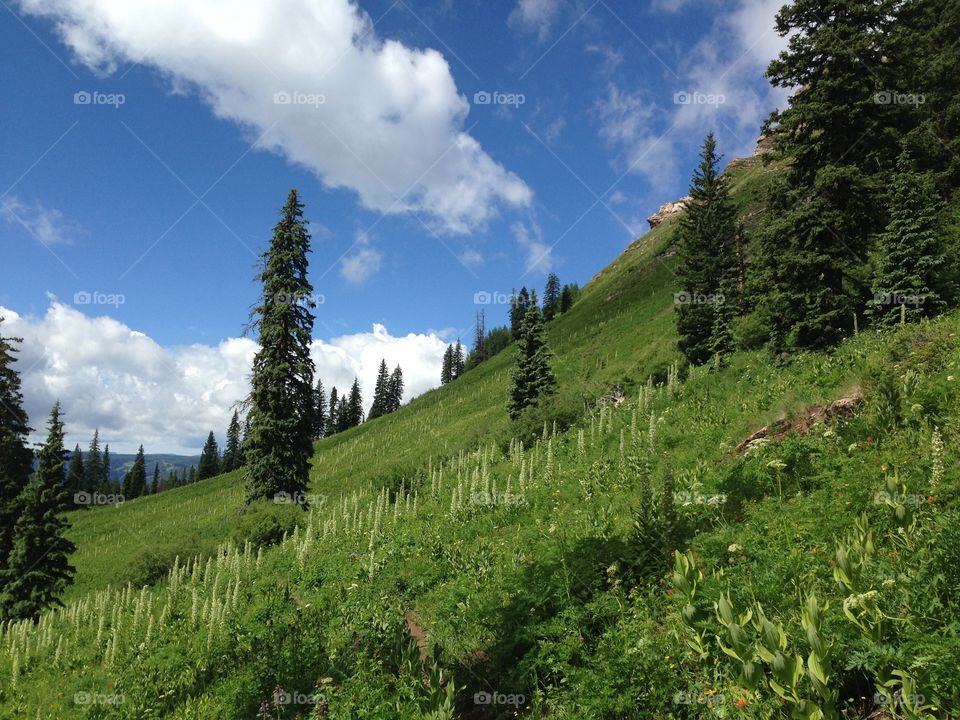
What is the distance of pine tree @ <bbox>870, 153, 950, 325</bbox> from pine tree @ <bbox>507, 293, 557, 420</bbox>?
1776 cm

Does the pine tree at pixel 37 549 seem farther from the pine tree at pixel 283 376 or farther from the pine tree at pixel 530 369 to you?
the pine tree at pixel 530 369

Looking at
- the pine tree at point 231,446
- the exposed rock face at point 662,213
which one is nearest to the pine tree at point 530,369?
the pine tree at point 231,446

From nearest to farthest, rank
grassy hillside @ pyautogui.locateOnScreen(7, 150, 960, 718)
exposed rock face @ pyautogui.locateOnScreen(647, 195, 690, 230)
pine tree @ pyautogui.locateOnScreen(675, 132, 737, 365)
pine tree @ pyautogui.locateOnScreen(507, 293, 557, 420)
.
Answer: grassy hillside @ pyautogui.locateOnScreen(7, 150, 960, 718) < pine tree @ pyautogui.locateOnScreen(675, 132, 737, 365) < pine tree @ pyautogui.locateOnScreen(507, 293, 557, 420) < exposed rock face @ pyautogui.locateOnScreen(647, 195, 690, 230)

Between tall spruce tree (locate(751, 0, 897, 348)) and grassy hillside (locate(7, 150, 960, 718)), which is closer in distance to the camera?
grassy hillside (locate(7, 150, 960, 718))

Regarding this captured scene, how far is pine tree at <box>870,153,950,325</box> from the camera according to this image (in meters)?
12.5

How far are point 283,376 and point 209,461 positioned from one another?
316 ft

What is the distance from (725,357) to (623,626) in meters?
17.1

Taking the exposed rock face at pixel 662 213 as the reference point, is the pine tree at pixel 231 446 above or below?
below

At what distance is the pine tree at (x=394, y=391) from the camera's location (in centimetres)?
11925

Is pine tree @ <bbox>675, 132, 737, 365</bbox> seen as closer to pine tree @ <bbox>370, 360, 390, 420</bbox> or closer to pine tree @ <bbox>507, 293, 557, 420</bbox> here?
pine tree @ <bbox>507, 293, 557, 420</bbox>

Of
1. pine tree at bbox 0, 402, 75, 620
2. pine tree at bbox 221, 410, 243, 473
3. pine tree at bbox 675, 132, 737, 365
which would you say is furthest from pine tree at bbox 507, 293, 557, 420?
pine tree at bbox 221, 410, 243, 473

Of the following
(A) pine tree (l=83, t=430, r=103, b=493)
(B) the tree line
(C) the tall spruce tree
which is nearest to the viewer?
(B) the tree line

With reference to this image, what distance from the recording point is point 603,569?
666 cm

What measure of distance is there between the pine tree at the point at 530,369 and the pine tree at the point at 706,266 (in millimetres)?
7596
